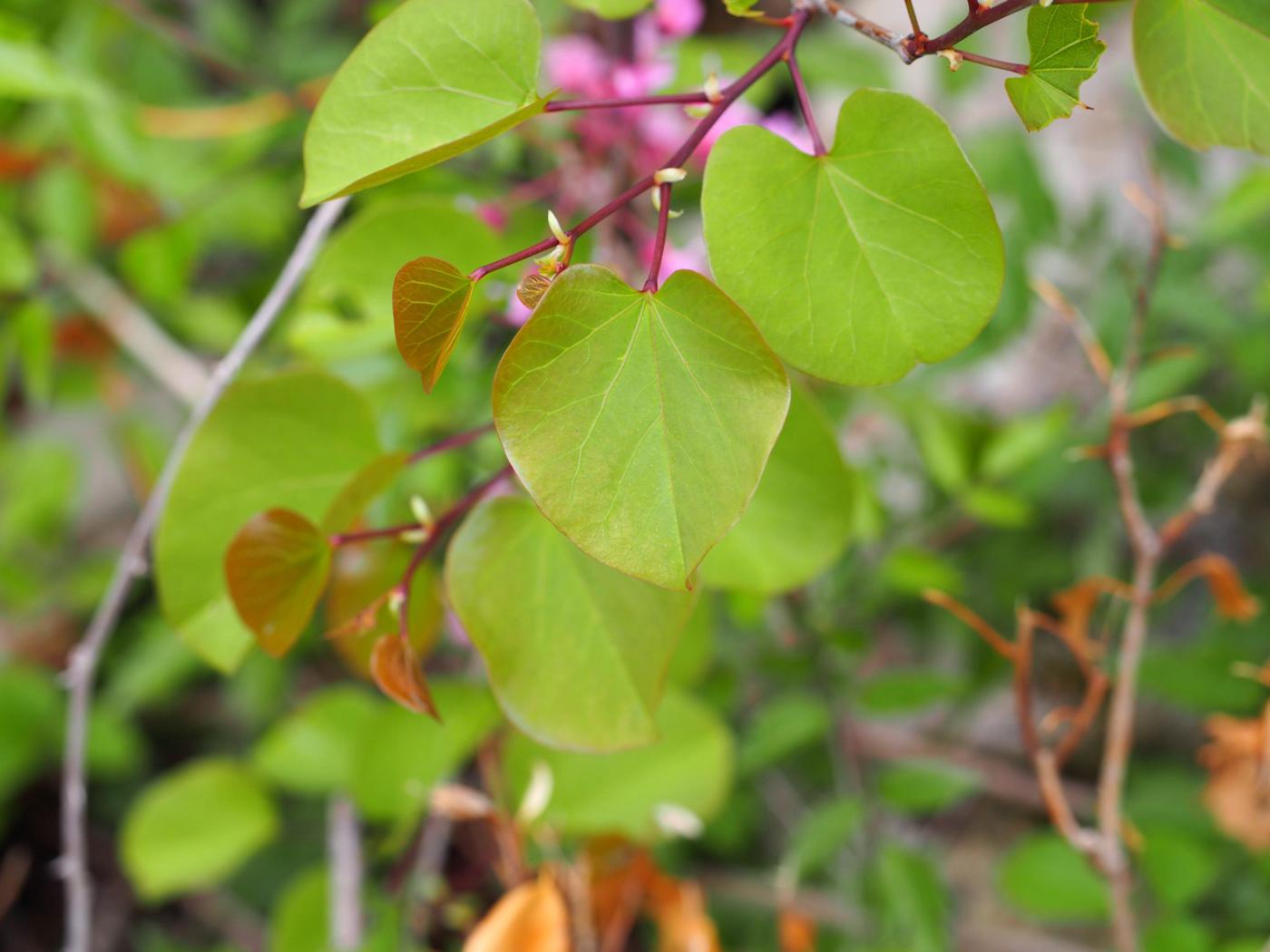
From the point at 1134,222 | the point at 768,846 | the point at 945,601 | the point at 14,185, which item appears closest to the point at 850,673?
the point at 768,846

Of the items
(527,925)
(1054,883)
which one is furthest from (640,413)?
(1054,883)

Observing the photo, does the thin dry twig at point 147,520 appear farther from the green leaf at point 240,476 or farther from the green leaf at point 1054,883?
the green leaf at point 1054,883

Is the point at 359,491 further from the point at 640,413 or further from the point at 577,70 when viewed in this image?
the point at 577,70

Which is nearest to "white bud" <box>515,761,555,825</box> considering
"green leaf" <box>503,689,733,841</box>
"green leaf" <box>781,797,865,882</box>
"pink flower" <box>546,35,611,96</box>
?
"green leaf" <box>503,689,733,841</box>

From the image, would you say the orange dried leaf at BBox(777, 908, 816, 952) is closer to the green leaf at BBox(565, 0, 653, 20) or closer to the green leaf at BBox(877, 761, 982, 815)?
the green leaf at BBox(877, 761, 982, 815)

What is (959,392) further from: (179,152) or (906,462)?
(179,152)
